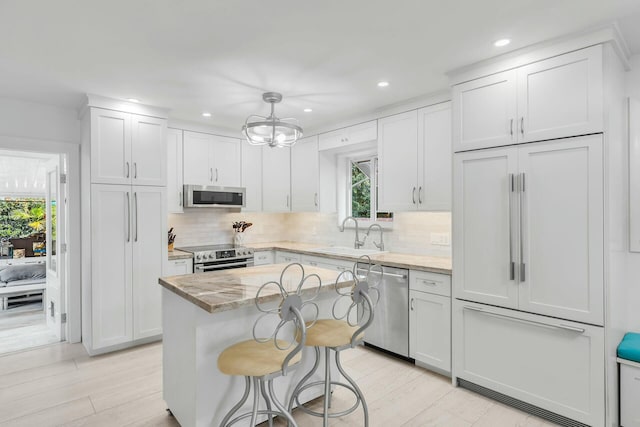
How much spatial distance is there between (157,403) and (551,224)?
300 cm

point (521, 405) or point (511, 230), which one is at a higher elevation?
point (511, 230)

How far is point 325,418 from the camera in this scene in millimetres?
2119

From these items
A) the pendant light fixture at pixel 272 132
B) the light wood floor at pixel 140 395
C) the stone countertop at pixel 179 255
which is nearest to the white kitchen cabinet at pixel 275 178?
the stone countertop at pixel 179 255

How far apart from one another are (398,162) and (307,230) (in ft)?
6.70

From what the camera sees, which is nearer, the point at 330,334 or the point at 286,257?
the point at 330,334

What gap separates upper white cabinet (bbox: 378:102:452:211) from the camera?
3.21m

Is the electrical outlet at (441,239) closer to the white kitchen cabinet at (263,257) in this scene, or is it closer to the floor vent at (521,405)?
the floor vent at (521,405)

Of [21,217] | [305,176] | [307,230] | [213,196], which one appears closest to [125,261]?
[213,196]

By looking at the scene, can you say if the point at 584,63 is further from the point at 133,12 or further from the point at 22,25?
the point at 22,25

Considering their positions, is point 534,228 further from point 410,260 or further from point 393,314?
point 393,314

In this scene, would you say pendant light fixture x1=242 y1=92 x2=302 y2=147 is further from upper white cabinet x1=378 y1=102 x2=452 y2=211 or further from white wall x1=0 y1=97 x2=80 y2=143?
white wall x1=0 y1=97 x2=80 y2=143

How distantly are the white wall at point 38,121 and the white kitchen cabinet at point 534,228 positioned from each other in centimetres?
388

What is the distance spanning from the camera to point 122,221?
3.54 meters

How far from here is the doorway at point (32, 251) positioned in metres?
3.86
